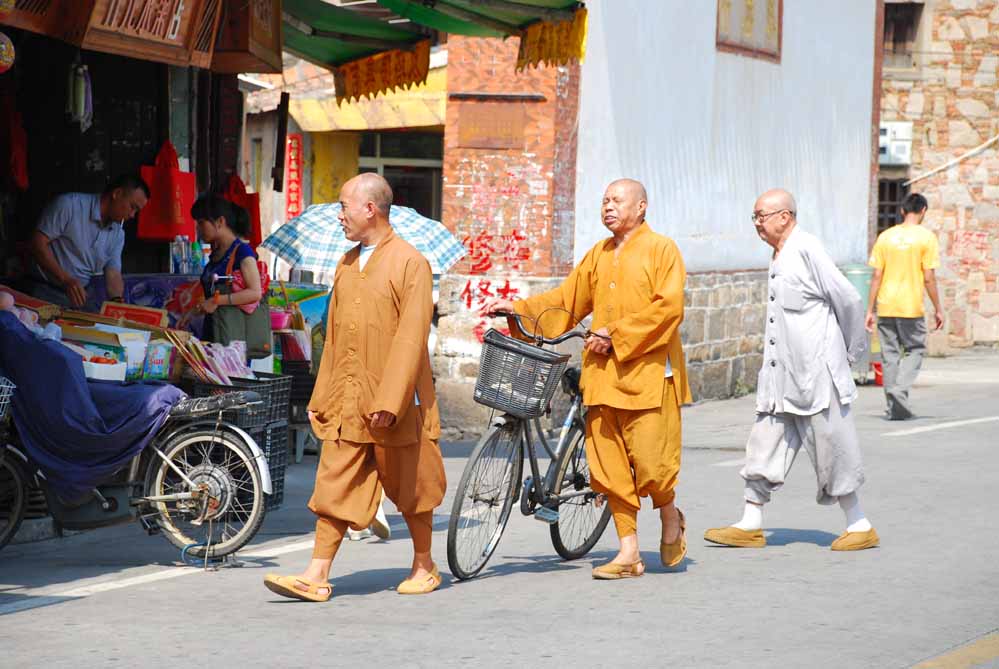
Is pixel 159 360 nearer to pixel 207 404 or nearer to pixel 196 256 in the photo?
pixel 207 404

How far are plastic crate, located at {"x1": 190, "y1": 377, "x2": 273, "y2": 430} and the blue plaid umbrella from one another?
8.69 ft

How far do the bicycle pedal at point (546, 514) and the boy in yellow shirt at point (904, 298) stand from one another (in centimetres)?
741

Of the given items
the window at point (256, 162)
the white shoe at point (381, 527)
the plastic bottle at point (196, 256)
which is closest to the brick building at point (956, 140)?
the window at point (256, 162)

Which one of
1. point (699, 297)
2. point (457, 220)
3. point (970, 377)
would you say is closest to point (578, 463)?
point (457, 220)

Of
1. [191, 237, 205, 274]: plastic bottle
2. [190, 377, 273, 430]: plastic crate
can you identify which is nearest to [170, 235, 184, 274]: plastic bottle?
[191, 237, 205, 274]: plastic bottle

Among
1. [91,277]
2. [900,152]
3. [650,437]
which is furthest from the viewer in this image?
[900,152]

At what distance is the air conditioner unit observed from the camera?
86.2 ft

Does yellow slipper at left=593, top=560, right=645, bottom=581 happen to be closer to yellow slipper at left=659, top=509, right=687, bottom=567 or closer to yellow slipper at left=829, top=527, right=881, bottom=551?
yellow slipper at left=659, top=509, right=687, bottom=567

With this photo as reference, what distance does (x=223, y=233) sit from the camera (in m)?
10.3

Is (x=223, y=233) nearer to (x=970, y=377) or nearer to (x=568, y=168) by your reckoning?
(x=568, y=168)

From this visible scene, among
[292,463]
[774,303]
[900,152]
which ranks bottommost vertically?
[292,463]

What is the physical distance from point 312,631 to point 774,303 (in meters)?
3.33

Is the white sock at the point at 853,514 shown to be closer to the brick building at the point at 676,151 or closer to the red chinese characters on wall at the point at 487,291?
the brick building at the point at 676,151

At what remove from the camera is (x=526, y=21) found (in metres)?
11.8
